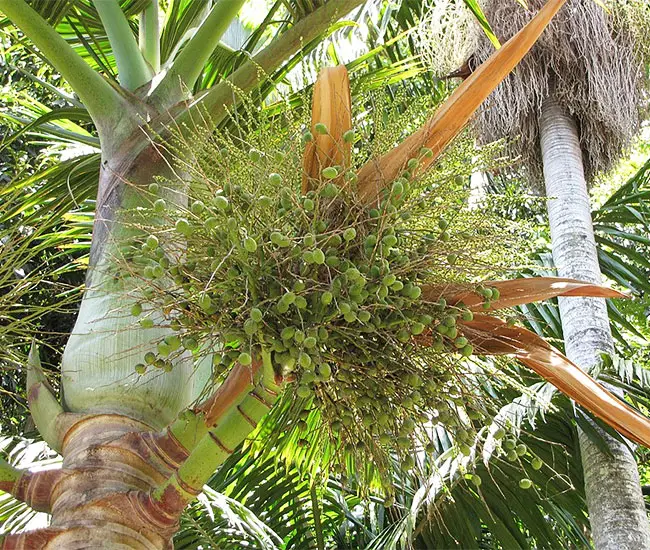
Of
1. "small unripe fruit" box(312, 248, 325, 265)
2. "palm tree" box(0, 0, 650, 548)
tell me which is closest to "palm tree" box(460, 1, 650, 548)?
"palm tree" box(0, 0, 650, 548)

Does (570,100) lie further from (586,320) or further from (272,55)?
(272,55)

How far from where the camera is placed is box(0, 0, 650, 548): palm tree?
1.60 metres

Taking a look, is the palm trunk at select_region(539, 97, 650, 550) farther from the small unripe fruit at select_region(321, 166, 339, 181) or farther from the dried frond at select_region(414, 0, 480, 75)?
the small unripe fruit at select_region(321, 166, 339, 181)

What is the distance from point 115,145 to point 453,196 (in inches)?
34.1

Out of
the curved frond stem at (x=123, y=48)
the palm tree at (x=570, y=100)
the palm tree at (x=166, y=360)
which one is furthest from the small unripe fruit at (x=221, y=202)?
the palm tree at (x=570, y=100)

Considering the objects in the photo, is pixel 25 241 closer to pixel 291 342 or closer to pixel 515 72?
pixel 291 342

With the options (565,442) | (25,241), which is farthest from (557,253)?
(25,241)

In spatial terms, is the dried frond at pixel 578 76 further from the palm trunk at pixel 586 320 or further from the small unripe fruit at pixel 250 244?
the small unripe fruit at pixel 250 244

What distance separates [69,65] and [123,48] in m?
0.23

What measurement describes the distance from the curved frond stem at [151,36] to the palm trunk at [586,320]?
46.6 inches

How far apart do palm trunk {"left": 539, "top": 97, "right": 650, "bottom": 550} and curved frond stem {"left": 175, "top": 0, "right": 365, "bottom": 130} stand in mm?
756

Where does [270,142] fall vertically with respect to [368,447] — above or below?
above

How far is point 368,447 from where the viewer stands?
1.78 meters

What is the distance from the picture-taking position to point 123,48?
233cm
